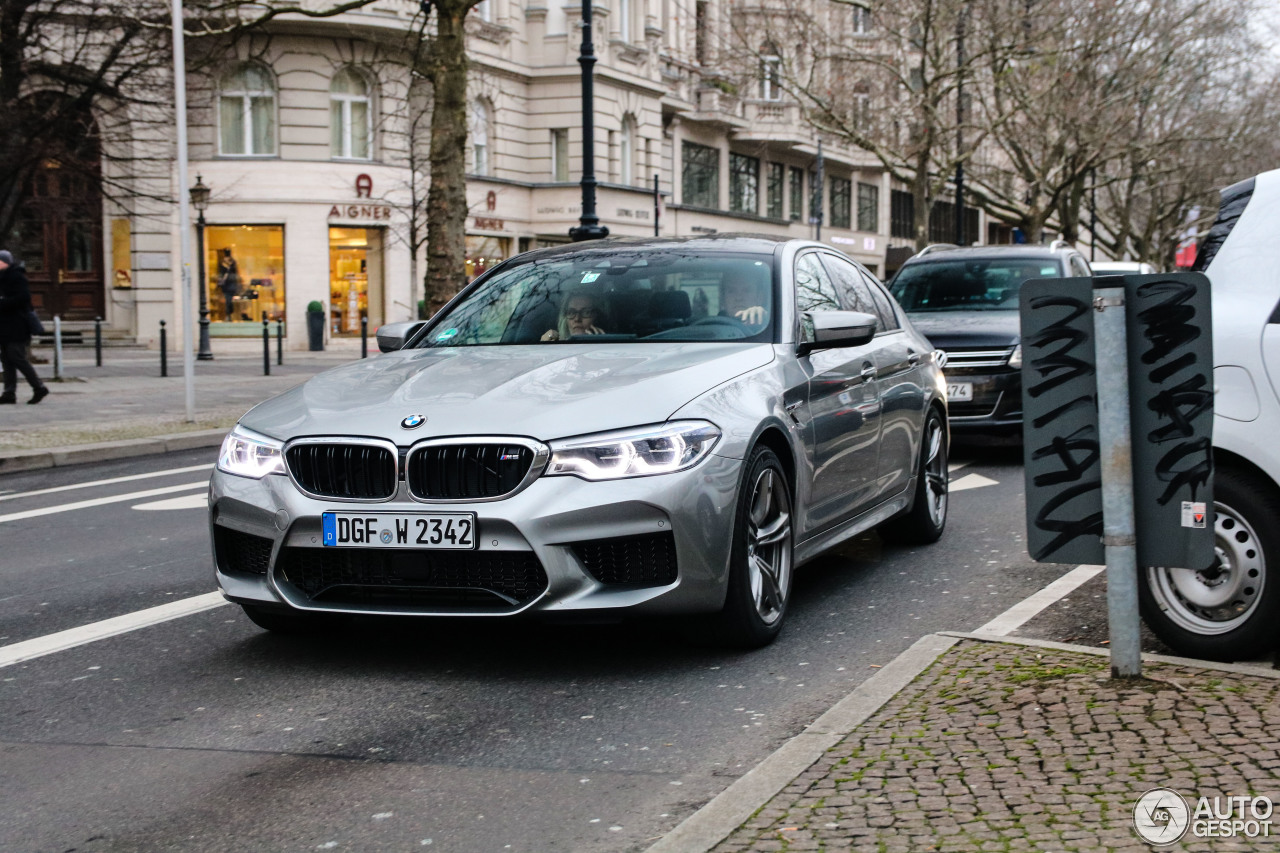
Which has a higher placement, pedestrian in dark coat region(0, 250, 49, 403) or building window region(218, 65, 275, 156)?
building window region(218, 65, 275, 156)

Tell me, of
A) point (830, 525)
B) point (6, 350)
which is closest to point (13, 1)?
point (6, 350)

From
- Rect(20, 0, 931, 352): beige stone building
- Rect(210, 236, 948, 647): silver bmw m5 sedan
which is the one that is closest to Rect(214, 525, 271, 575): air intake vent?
Rect(210, 236, 948, 647): silver bmw m5 sedan

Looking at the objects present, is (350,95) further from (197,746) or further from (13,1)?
(197,746)

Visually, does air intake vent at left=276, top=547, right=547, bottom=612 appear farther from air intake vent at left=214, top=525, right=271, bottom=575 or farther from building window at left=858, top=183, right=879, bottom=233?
building window at left=858, top=183, right=879, bottom=233

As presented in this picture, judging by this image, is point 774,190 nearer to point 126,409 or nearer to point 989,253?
point 126,409

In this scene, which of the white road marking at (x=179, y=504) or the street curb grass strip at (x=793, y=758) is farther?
the white road marking at (x=179, y=504)

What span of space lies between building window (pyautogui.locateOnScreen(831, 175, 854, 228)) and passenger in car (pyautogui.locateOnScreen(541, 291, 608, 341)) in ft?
191

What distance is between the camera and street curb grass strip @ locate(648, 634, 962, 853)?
3.61 metres

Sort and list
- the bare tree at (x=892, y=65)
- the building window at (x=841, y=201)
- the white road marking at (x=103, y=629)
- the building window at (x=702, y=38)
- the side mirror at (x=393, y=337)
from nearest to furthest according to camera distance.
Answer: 1. the white road marking at (x=103, y=629)
2. the side mirror at (x=393, y=337)
3. the bare tree at (x=892, y=65)
4. the building window at (x=702, y=38)
5. the building window at (x=841, y=201)

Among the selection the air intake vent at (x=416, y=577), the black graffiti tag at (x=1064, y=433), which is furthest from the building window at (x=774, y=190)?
the black graffiti tag at (x=1064, y=433)

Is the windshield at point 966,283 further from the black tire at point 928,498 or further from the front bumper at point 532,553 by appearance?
the front bumper at point 532,553

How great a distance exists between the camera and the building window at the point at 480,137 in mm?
41062

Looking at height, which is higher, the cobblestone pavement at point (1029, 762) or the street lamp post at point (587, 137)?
the street lamp post at point (587, 137)

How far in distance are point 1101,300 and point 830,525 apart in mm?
2248
